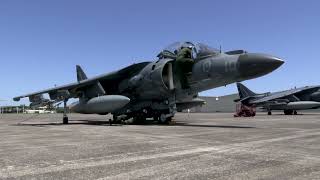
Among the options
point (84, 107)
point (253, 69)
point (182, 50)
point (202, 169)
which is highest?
point (182, 50)

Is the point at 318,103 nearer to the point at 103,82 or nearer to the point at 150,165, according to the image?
the point at 103,82

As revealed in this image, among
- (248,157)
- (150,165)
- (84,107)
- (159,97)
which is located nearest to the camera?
(150,165)

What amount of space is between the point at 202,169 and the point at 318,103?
43.1 metres

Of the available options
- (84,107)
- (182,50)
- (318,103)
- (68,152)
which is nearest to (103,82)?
(84,107)

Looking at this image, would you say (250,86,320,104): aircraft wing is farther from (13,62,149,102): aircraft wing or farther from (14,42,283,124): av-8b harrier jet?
(13,62,149,102): aircraft wing

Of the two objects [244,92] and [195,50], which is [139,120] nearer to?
[195,50]

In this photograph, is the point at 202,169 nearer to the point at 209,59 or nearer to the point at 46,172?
the point at 46,172

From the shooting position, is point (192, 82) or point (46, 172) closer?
point (46, 172)

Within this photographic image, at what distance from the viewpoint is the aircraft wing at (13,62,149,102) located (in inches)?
A: 805

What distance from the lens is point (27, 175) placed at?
5230 mm

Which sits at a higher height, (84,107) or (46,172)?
(84,107)

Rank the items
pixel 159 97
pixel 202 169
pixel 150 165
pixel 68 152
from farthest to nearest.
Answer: pixel 159 97, pixel 68 152, pixel 150 165, pixel 202 169

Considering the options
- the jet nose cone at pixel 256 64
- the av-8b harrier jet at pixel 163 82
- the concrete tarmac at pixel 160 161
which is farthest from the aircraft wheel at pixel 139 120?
the concrete tarmac at pixel 160 161

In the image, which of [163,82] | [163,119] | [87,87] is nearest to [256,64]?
[163,82]
